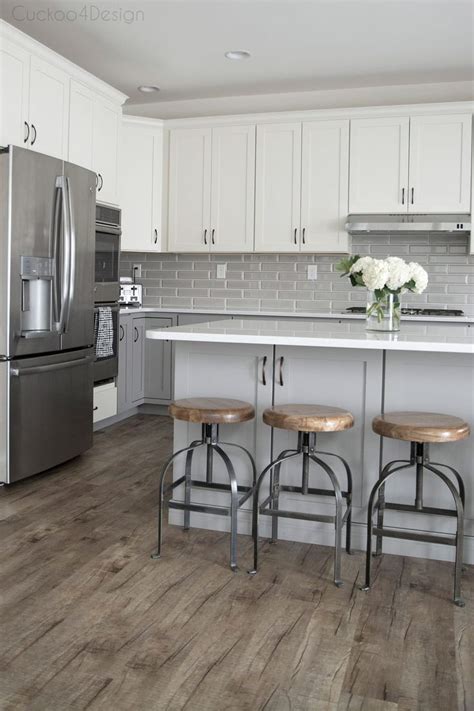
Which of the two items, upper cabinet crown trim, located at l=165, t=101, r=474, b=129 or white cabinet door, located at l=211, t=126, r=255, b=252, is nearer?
upper cabinet crown trim, located at l=165, t=101, r=474, b=129

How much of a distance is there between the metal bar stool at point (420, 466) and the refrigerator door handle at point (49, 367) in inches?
76.3

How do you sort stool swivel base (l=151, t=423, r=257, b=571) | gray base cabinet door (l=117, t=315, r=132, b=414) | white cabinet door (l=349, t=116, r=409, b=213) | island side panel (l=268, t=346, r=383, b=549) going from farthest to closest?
1. gray base cabinet door (l=117, t=315, r=132, b=414)
2. white cabinet door (l=349, t=116, r=409, b=213)
3. island side panel (l=268, t=346, r=383, b=549)
4. stool swivel base (l=151, t=423, r=257, b=571)

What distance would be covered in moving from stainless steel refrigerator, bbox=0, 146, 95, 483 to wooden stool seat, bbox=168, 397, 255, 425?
1.21 m

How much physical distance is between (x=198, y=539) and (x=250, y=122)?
370cm

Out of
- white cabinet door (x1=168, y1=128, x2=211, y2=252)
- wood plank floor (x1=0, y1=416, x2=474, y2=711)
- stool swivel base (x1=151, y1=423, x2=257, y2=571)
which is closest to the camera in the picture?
wood plank floor (x1=0, y1=416, x2=474, y2=711)

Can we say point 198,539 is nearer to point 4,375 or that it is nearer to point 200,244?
point 4,375

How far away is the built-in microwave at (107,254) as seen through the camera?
15.6 ft

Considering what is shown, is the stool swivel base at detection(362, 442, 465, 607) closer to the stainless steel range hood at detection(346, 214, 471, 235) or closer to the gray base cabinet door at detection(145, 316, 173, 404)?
the stainless steel range hood at detection(346, 214, 471, 235)

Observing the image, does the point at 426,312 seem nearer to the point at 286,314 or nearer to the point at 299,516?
the point at 286,314

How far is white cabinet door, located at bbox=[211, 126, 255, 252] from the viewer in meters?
5.64

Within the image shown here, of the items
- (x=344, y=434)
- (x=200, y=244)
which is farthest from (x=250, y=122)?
(x=344, y=434)

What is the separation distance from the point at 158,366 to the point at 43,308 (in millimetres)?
2080

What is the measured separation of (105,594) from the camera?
8.11ft

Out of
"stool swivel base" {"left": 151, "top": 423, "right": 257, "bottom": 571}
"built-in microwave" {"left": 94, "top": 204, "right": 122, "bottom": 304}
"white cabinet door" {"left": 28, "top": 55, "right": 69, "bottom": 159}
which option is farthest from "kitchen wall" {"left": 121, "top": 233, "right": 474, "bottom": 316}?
"stool swivel base" {"left": 151, "top": 423, "right": 257, "bottom": 571}
